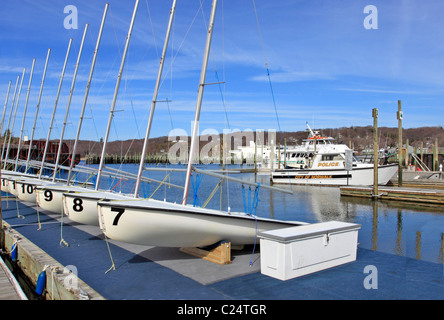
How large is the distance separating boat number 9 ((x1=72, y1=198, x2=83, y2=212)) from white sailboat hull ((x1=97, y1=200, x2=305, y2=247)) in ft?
10.9

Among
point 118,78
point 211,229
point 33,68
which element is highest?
point 33,68

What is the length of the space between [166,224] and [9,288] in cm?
362

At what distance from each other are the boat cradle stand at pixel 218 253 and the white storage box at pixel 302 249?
3.58ft

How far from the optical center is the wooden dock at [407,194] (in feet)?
72.1

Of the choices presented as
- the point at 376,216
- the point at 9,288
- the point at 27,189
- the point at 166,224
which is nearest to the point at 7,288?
the point at 9,288

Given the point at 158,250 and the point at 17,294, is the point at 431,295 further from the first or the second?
the point at 17,294

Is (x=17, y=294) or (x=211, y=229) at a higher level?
(x=211, y=229)

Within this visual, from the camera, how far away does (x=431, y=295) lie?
6.27 meters

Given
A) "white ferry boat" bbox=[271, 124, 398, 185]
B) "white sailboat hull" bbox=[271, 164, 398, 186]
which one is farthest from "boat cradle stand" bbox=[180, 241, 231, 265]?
"white ferry boat" bbox=[271, 124, 398, 185]

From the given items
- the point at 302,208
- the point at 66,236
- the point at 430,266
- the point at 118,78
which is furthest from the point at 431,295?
the point at 302,208

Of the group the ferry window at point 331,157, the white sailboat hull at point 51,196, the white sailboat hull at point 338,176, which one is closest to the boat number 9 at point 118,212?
the white sailboat hull at point 51,196

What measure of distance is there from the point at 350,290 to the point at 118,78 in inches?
484

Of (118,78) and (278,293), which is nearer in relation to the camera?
(278,293)

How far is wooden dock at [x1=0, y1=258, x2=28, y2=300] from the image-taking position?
288 inches
